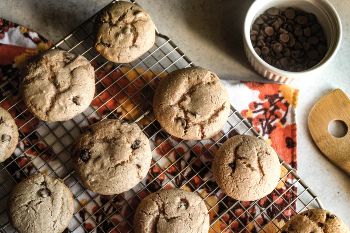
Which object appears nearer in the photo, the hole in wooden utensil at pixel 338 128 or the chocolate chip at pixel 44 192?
the chocolate chip at pixel 44 192

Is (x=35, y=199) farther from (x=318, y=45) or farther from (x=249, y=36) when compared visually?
(x=318, y=45)

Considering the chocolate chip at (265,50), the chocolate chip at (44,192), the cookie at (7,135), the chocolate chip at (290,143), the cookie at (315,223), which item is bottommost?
the cookie at (315,223)

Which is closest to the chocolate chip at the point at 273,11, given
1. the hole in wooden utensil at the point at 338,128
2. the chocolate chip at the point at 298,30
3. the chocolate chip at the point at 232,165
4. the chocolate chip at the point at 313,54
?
the chocolate chip at the point at 298,30

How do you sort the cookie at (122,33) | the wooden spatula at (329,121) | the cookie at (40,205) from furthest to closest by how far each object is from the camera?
1. the wooden spatula at (329,121)
2. the cookie at (122,33)
3. the cookie at (40,205)

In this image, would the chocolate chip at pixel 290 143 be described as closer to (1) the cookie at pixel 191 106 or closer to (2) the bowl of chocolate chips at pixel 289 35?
(2) the bowl of chocolate chips at pixel 289 35

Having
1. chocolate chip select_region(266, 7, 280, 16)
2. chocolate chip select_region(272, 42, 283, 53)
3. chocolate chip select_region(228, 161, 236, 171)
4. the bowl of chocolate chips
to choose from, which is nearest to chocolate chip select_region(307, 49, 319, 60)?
the bowl of chocolate chips

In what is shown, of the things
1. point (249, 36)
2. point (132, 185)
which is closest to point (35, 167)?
point (132, 185)
